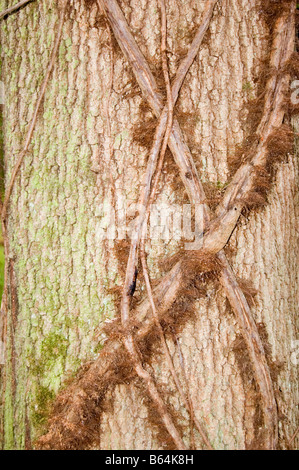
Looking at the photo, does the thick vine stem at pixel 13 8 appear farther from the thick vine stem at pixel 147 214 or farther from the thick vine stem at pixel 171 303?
the thick vine stem at pixel 147 214

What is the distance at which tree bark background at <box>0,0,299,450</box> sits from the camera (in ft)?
3.89

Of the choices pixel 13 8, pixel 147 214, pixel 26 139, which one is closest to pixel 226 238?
pixel 147 214

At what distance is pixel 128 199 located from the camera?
1.20 m

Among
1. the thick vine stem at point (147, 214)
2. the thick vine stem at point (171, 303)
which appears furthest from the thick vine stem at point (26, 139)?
the thick vine stem at point (147, 214)

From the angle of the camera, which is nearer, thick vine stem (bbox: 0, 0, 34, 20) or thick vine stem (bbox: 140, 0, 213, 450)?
thick vine stem (bbox: 140, 0, 213, 450)

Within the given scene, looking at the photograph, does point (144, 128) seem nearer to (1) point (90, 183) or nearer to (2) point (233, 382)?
(1) point (90, 183)

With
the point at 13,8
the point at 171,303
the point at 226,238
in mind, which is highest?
the point at 13,8

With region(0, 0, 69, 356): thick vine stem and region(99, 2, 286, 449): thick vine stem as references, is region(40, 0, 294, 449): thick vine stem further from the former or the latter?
region(0, 0, 69, 356): thick vine stem

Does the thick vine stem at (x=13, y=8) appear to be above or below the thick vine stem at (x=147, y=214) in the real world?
above

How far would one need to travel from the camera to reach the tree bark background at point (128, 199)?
1.18 m

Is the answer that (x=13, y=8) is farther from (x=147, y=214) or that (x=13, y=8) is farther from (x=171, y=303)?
(x=171, y=303)

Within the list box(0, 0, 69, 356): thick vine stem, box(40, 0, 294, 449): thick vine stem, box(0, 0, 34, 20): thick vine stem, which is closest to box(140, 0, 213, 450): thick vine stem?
box(40, 0, 294, 449): thick vine stem

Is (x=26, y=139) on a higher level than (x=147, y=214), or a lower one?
higher

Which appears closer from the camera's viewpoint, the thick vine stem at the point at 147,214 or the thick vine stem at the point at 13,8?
the thick vine stem at the point at 147,214
